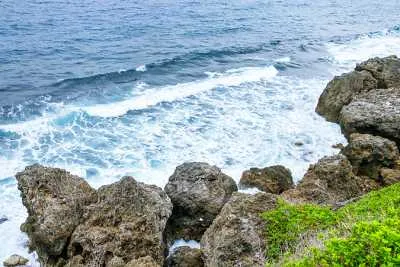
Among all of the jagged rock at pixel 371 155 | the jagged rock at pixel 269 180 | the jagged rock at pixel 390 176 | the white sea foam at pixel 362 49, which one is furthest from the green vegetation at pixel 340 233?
the white sea foam at pixel 362 49

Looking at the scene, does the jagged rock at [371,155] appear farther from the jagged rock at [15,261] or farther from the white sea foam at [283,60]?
the white sea foam at [283,60]

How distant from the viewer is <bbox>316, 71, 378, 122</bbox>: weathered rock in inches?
1190

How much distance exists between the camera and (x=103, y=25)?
57500mm

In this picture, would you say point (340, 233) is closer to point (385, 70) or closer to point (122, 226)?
point (122, 226)

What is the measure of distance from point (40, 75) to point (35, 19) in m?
23.0

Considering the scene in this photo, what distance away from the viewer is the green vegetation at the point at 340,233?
806 centimetres

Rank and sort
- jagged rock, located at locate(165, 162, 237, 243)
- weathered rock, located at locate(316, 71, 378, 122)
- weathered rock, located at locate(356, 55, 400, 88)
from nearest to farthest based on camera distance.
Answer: jagged rock, located at locate(165, 162, 237, 243), weathered rock, located at locate(316, 71, 378, 122), weathered rock, located at locate(356, 55, 400, 88)

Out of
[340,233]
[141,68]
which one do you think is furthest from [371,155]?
[141,68]

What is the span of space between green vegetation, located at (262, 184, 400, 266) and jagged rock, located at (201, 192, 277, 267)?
34 cm

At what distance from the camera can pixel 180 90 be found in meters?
37.8

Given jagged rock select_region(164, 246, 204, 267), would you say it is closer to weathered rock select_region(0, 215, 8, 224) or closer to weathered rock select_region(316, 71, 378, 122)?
weathered rock select_region(0, 215, 8, 224)

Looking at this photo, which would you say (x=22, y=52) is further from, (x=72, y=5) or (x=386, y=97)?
(x=386, y=97)

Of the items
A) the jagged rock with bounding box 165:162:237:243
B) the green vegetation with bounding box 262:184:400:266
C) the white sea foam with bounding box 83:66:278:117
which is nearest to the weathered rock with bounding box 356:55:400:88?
the white sea foam with bounding box 83:66:278:117

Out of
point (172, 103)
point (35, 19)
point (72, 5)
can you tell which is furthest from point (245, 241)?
point (72, 5)
